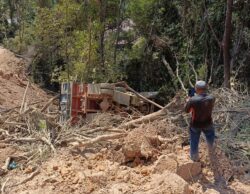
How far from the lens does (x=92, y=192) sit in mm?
4934

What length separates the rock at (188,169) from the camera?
5.14 meters

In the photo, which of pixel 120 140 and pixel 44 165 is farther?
pixel 120 140

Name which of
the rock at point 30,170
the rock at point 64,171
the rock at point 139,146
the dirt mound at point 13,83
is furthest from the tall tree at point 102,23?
the rock at point 64,171

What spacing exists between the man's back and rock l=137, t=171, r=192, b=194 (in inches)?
35.3

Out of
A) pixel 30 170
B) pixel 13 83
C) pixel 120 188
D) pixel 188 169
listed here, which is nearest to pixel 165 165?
pixel 188 169

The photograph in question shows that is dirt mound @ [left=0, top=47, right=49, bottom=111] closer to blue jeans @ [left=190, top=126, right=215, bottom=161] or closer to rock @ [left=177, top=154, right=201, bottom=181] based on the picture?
blue jeans @ [left=190, top=126, right=215, bottom=161]

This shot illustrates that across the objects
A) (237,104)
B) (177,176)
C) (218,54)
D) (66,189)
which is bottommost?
(66,189)

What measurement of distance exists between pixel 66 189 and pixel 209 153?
1898 mm

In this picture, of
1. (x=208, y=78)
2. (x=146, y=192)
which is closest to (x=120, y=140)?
(x=146, y=192)

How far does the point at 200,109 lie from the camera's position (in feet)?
17.5

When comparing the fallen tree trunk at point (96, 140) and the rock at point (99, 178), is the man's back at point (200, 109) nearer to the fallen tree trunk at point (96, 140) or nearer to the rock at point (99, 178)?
the rock at point (99, 178)

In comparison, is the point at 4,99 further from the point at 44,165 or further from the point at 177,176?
the point at 177,176

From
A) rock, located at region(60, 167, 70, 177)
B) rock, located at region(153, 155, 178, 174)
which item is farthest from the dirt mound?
rock, located at region(153, 155, 178, 174)

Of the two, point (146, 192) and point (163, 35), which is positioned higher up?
point (163, 35)
